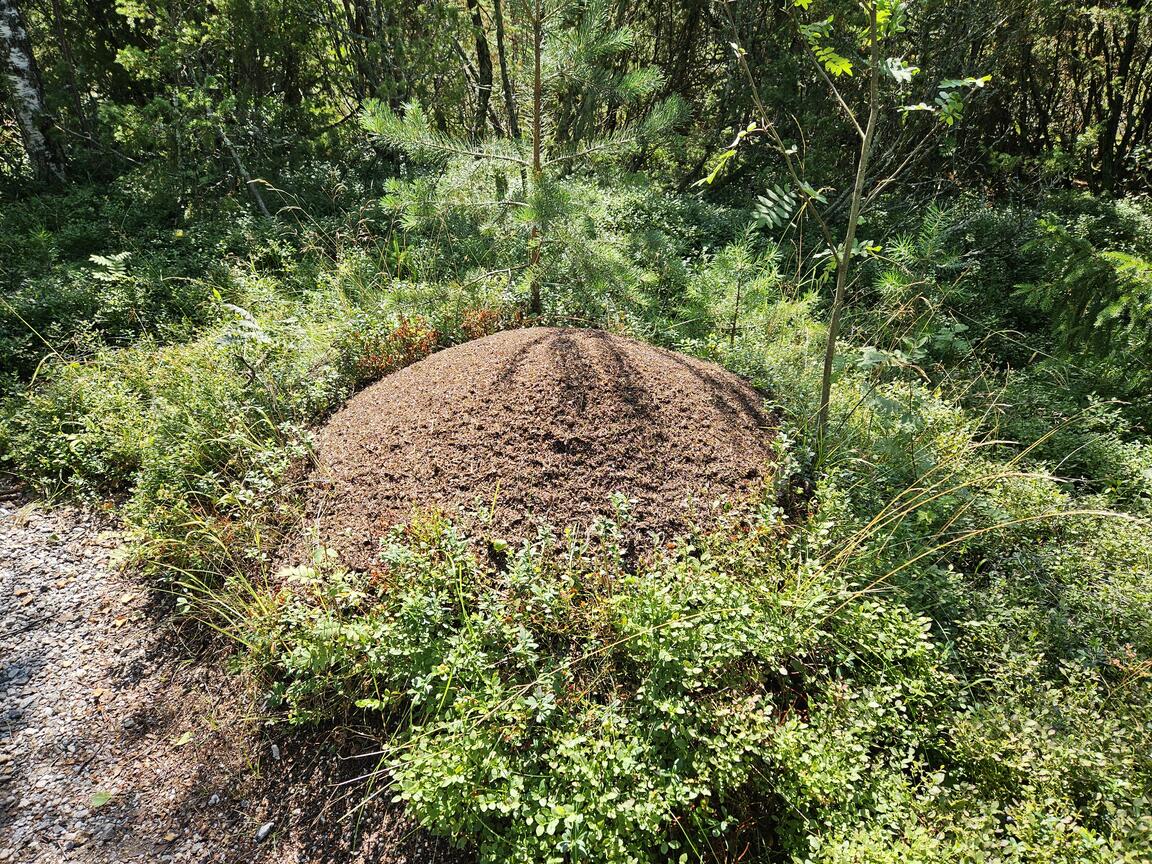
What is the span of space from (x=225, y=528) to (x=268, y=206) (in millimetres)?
4766

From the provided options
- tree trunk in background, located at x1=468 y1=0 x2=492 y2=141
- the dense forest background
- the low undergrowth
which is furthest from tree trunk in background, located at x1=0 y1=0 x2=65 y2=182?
the low undergrowth

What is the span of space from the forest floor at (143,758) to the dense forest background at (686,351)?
21 cm

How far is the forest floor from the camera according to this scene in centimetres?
197

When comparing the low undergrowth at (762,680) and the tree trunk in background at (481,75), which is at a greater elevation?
the tree trunk in background at (481,75)

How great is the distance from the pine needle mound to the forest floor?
30.5 inches

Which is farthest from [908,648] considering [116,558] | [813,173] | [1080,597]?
[813,173]

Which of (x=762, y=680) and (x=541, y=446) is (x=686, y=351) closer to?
(x=541, y=446)

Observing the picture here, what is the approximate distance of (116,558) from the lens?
2.71 m

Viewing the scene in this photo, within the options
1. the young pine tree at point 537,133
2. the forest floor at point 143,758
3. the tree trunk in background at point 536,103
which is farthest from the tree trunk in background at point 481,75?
the forest floor at point 143,758

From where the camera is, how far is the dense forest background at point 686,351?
1.78 metres

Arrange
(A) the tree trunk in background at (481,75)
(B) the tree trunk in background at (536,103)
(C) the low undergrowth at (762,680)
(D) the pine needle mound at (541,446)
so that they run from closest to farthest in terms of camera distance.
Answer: (C) the low undergrowth at (762,680)
(D) the pine needle mound at (541,446)
(B) the tree trunk in background at (536,103)
(A) the tree trunk in background at (481,75)

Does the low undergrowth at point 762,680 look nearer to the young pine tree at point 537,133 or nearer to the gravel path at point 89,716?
the gravel path at point 89,716

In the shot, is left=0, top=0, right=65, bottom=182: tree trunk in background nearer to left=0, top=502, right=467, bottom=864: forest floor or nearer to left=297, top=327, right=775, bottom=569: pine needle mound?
left=0, top=502, right=467, bottom=864: forest floor

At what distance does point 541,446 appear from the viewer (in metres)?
2.60
